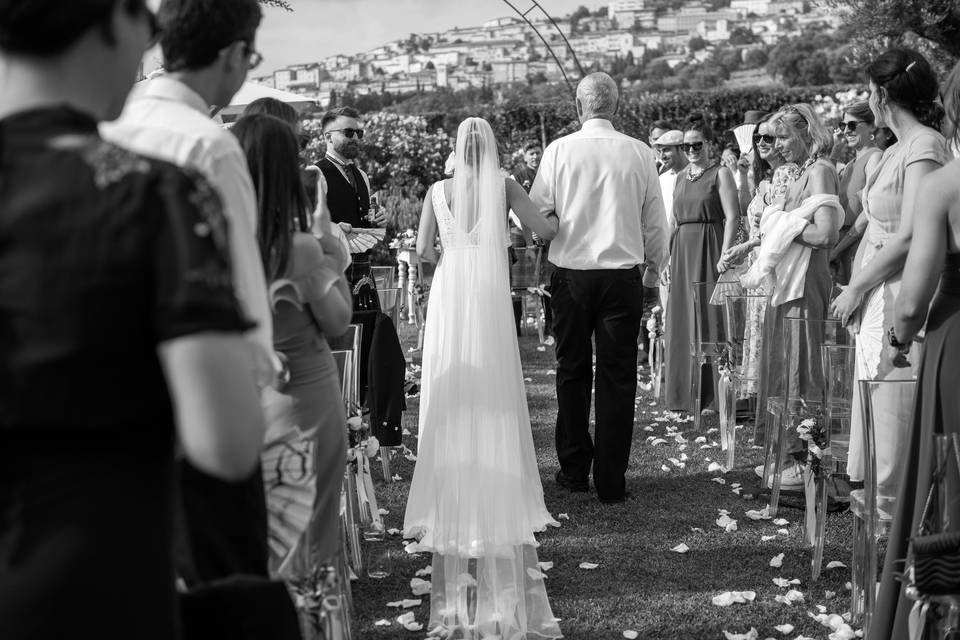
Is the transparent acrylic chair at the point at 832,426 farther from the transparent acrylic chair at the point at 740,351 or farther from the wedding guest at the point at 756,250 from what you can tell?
the transparent acrylic chair at the point at 740,351

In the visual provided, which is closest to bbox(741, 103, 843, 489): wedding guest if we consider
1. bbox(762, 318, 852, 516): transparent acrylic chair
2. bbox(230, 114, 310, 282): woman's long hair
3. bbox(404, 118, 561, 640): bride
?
bbox(762, 318, 852, 516): transparent acrylic chair

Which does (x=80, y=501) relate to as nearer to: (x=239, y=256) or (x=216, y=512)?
(x=239, y=256)

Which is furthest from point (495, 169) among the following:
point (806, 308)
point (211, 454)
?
point (211, 454)

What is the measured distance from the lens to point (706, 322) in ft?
24.0

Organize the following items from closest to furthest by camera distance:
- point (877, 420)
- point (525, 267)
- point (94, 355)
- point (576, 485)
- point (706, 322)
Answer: point (94, 355) → point (877, 420) → point (576, 485) → point (706, 322) → point (525, 267)

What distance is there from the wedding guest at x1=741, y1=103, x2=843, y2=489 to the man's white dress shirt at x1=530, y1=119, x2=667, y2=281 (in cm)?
82

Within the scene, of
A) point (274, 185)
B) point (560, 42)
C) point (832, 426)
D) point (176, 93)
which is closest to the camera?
point (176, 93)

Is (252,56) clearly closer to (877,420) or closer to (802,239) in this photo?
(877,420)

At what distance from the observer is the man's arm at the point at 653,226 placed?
5926 mm

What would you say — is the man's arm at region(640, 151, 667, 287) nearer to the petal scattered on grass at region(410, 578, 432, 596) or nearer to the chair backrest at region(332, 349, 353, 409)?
the chair backrest at region(332, 349, 353, 409)

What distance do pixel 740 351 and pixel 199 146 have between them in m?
5.18

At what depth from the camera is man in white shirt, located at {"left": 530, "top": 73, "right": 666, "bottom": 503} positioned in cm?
579

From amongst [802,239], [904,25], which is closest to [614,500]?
[802,239]

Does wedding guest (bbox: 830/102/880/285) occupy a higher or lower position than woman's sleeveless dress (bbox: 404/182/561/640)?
higher
